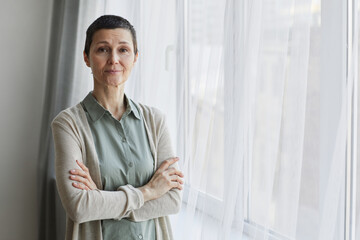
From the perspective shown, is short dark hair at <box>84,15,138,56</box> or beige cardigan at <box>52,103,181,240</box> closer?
beige cardigan at <box>52,103,181,240</box>

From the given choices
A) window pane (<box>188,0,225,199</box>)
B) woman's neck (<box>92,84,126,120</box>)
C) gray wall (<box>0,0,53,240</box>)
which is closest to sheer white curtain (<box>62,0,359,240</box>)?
window pane (<box>188,0,225,199</box>)

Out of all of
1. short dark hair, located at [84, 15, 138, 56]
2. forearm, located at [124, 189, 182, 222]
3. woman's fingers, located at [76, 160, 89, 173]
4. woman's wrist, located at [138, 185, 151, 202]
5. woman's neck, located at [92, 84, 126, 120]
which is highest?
short dark hair, located at [84, 15, 138, 56]

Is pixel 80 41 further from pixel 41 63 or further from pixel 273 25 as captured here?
pixel 273 25

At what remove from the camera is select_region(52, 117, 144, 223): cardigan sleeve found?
1.25m

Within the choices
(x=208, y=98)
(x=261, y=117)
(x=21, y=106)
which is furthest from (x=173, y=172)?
(x=21, y=106)

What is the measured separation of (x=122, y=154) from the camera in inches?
55.3

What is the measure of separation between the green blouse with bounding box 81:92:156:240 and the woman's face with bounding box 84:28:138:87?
112 mm

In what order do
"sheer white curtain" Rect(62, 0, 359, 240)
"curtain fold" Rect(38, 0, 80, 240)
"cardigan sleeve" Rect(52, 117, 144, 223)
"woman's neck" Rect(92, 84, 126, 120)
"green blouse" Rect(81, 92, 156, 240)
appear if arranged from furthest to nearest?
"curtain fold" Rect(38, 0, 80, 240)
"woman's neck" Rect(92, 84, 126, 120)
"green blouse" Rect(81, 92, 156, 240)
"cardigan sleeve" Rect(52, 117, 144, 223)
"sheer white curtain" Rect(62, 0, 359, 240)

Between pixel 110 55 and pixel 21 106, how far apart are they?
4.44 ft

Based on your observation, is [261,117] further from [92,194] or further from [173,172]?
[92,194]

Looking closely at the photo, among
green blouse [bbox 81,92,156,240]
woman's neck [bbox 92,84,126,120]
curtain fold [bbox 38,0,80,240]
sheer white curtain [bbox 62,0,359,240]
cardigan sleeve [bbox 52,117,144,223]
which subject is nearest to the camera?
sheer white curtain [bbox 62,0,359,240]

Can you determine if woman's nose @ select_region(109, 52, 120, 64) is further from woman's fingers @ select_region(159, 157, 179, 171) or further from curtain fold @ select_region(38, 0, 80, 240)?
curtain fold @ select_region(38, 0, 80, 240)

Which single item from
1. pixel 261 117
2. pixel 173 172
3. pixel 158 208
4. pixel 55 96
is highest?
pixel 55 96

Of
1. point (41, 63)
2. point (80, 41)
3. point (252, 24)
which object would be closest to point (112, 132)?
point (252, 24)
